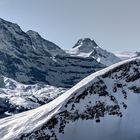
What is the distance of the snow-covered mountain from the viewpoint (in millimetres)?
58406

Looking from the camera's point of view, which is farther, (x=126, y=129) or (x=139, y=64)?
(x=139, y=64)

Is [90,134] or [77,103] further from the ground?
[77,103]

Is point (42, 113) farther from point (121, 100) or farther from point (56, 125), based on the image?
point (121, 100)

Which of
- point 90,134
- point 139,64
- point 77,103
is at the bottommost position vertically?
point 90,134

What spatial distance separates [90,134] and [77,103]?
171 inches

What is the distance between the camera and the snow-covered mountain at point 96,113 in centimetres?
5841

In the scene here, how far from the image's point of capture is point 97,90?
61.8 metres

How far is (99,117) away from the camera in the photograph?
2318 inches

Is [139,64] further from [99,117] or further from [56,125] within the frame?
A: [56,125]

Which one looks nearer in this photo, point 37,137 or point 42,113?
point 37,137

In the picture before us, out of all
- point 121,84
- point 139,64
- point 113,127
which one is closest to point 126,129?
point 113,127

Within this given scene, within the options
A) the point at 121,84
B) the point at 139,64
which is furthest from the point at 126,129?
the point at 139,64

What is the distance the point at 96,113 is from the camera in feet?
194

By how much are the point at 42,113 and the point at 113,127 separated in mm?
10194
